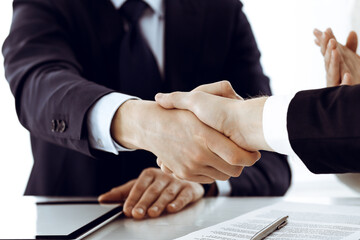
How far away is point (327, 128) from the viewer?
73 centimetres

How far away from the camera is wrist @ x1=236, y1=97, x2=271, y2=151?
2.86ft

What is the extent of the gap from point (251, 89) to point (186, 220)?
809 millimetres

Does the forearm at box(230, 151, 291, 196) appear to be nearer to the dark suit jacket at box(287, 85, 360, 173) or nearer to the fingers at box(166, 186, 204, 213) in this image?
the fingers at box(166, 186, 204, 213)

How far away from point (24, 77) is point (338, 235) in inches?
40.4

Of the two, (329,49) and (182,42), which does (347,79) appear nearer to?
(329,49)

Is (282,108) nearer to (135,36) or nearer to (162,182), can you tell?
(162,182)

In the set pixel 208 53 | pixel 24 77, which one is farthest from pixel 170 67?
pixel 24 77

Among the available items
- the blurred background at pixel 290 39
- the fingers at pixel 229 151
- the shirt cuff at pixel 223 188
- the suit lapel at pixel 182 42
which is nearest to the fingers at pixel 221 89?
the fingers at pixel 229 151

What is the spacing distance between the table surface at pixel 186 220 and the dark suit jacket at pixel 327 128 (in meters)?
0.22

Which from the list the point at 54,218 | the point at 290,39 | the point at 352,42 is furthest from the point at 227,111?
the point at 290,39

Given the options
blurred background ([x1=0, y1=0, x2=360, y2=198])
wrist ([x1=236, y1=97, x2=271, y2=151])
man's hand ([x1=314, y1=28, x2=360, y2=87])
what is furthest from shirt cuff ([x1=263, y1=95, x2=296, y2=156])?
blurred background ([x1=0, y1=0, x2=360, y2=198])

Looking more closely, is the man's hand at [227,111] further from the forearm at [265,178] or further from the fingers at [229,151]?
the forearm at [265,178]

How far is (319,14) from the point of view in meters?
2.78

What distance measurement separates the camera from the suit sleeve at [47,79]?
1103 millimetres
